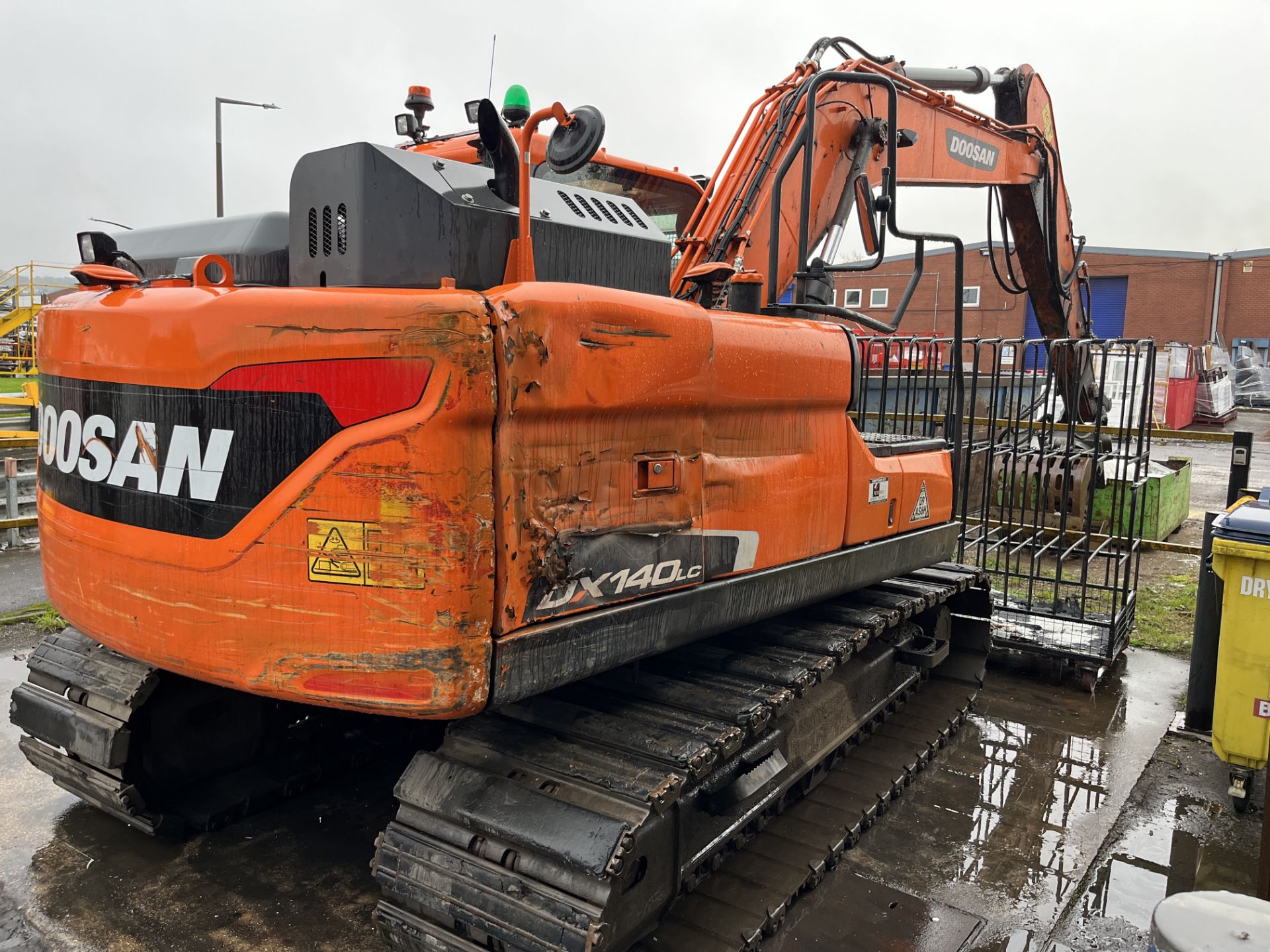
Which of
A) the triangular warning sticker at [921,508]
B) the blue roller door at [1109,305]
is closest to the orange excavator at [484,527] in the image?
the triangular warning sticker at [921,508]

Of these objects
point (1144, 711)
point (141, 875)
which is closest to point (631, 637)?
point (141, 875)

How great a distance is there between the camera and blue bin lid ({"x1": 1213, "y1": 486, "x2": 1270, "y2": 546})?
3.95 meters

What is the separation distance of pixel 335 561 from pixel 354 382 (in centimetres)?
42

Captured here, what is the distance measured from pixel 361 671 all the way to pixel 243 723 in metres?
2.12

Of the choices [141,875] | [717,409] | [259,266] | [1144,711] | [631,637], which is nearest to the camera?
[631,637]

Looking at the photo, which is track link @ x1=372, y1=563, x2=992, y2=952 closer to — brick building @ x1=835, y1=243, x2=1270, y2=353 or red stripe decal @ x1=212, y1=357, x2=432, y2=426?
red stripe decal @ x1=212, y1=357, x2=432, y2=426

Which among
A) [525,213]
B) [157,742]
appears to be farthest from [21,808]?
[525,213]

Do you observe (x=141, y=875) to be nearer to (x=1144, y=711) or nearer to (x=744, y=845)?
(x=744, y=845)

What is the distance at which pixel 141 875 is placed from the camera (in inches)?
133

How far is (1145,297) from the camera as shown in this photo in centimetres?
4019

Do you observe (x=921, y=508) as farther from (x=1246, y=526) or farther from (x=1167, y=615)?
(x=1167, y=615)

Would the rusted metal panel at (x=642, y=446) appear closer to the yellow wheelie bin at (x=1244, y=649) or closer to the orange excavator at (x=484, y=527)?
the orange excavator at (x=484, y=527)

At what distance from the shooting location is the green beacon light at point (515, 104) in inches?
104

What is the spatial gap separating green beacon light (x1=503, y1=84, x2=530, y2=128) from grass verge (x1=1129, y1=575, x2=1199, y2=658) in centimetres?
547
